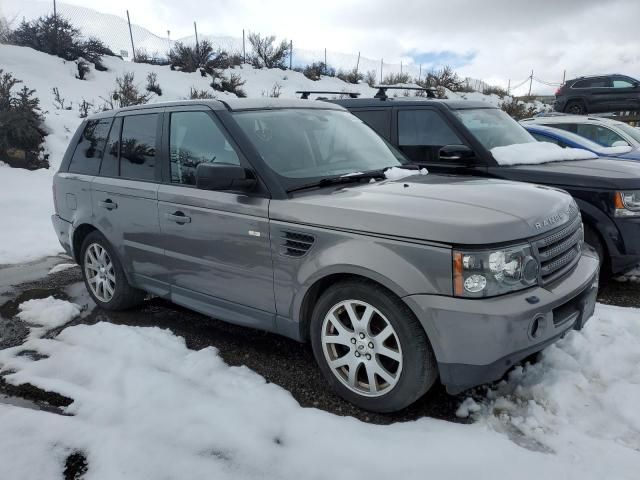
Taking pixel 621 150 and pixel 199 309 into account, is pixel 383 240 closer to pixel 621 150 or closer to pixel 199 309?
pixel 199 309

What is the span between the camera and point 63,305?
4559 millimetres

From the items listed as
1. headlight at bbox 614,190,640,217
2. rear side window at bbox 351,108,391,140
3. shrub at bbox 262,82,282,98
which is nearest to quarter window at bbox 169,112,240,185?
rear side window at bbox 351,108,391,140

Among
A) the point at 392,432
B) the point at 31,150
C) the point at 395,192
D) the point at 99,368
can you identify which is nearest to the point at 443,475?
the point at 392,432

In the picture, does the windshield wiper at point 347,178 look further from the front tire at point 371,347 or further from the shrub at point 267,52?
the shrub at point 267,52

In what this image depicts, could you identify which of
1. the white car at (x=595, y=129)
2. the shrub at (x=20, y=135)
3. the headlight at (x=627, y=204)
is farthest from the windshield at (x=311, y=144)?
the shrub at (x=20, y=135)

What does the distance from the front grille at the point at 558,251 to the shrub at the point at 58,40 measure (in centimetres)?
1720

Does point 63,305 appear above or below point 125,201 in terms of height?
below

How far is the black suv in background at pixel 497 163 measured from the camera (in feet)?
14.4

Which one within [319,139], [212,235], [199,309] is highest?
[319,139]

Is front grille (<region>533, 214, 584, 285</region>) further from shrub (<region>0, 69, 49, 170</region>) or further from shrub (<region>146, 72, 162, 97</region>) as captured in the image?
shrub (<region>146, 72, 162, 97</region>)

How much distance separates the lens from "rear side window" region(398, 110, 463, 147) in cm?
539

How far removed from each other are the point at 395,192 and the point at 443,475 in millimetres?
1515

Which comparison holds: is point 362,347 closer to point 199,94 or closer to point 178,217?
point 178,217

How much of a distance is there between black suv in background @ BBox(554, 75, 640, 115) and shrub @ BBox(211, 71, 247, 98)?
11.4 m
